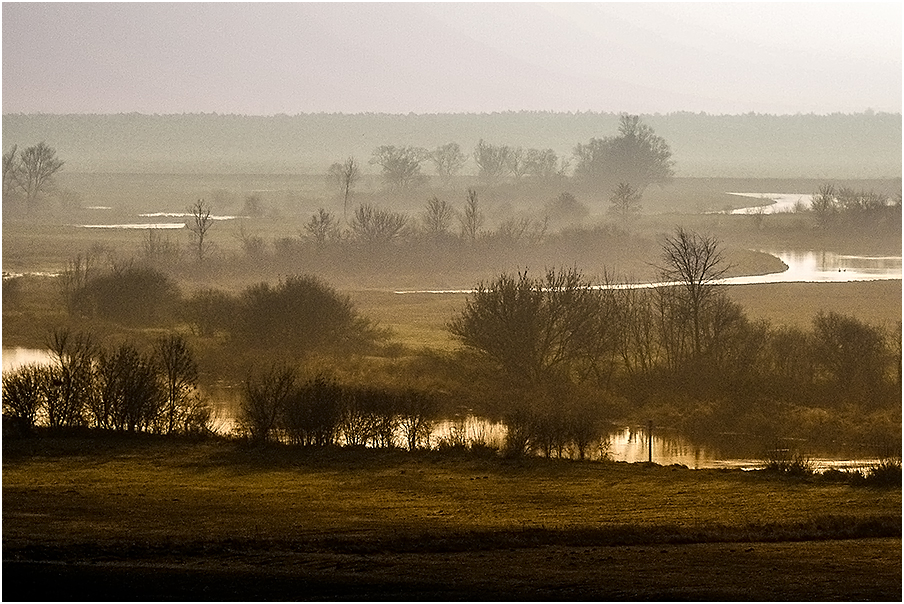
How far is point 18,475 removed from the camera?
2925 cm

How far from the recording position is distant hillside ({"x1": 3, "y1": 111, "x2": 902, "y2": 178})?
164 m

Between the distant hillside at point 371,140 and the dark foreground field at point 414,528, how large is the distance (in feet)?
417

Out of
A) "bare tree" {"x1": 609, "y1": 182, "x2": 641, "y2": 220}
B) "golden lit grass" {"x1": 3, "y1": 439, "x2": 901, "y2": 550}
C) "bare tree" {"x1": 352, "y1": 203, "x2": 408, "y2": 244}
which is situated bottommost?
"golden lit grass" {"x1": 3, "y1": 439, "x2": 901, "y2": 550}

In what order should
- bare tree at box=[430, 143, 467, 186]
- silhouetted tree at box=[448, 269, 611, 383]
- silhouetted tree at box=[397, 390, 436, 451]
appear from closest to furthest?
1. silhouetted tree at box=[397, 390, 436, 451]
2. silhouetted tree at box=[448, 269, 611, 383]
3. bare tree at box=[430, 143, 467, 186]

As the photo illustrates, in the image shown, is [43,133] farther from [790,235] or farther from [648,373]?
[648,373]

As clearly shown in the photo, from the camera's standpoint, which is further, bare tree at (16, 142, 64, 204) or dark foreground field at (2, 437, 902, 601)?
bare tree at (16, 142, 64, 204)

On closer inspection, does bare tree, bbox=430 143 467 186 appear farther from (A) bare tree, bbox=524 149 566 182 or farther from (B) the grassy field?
(B) the grassy field

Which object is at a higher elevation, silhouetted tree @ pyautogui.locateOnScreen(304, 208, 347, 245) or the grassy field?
silhouetted tree @ pyautogui.locateOnScreen(304, 208, 347, 245)

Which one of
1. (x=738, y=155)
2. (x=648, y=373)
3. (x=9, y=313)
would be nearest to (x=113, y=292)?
(x=9, y=313)

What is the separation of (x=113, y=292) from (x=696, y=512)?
3730 cm

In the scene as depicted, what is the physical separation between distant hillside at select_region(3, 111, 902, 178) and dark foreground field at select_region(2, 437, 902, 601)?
12710 cm

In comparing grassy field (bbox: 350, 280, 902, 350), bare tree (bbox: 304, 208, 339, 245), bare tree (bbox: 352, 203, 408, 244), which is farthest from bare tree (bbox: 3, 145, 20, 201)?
grassy field (bbox: 350, 280, 902, 350)

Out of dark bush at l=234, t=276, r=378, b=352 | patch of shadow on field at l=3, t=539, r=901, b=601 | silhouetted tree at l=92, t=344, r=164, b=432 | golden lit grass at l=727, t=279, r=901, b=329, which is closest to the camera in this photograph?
patch of shadow on field at l=3, t=539, r=901, b=601

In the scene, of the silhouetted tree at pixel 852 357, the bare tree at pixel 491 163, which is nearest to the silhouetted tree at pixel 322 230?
the bare tree at pixel 491 163
